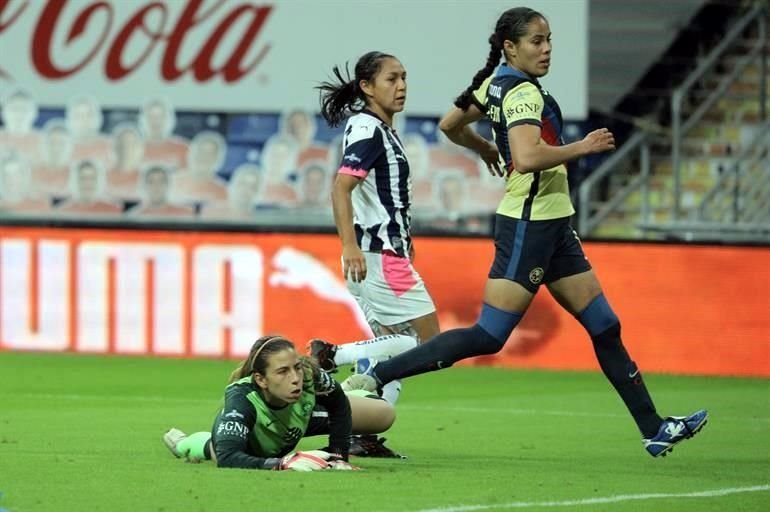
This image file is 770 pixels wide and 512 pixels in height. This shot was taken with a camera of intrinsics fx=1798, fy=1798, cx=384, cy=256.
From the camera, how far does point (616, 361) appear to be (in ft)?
29.6

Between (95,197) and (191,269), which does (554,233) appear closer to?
(191,269)

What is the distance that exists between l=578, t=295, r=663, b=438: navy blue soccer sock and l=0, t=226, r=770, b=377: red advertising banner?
23.6ft

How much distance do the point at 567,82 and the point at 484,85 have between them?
10.4m

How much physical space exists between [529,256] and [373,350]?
96 cm

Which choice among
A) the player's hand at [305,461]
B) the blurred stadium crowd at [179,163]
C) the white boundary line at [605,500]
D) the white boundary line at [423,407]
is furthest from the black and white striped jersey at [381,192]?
the blurred stadium crowd at [179,163]

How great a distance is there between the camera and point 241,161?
19922mm

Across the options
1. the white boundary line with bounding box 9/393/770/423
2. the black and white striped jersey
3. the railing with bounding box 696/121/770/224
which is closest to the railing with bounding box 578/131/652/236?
the railing with bounding box 696/121/770/224

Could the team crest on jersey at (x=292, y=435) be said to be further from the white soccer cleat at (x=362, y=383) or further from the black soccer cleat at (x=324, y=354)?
the black soccer cleat at (x=324, y=354)

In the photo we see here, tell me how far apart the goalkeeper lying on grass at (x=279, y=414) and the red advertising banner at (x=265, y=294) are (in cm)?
808

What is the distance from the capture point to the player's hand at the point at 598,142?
8398mm

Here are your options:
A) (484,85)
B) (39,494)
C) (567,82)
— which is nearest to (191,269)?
(567,82)

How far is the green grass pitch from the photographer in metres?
7.30

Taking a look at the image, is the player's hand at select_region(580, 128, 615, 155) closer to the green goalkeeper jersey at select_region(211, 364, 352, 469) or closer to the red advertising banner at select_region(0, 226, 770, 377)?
the green goalkeeper jersey at select_region(211, 364, 352, 469)

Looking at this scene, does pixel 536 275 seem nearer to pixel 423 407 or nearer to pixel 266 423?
pixel 266 423
